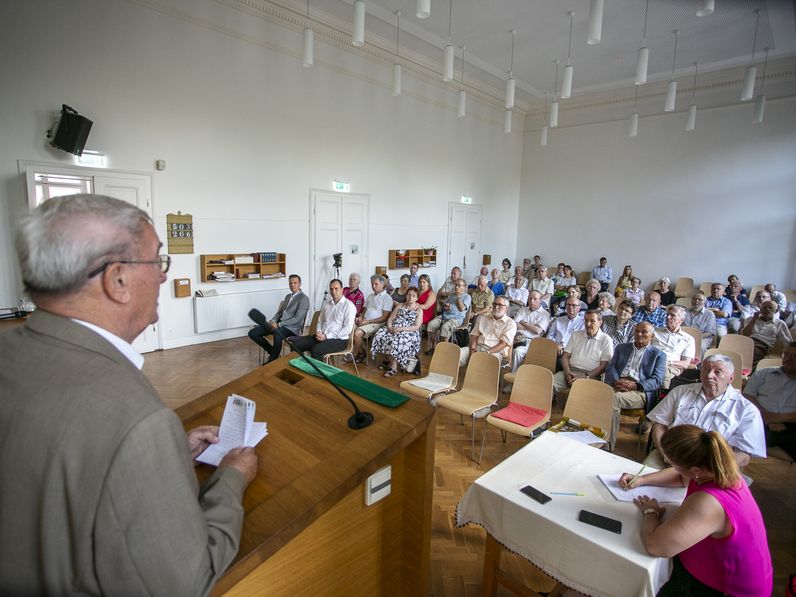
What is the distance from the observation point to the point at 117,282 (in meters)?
0.87

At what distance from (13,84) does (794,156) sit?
1347 centimetres

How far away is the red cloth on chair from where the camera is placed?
11.6 ft

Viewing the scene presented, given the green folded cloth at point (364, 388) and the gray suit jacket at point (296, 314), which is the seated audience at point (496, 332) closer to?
the gray suit jacket at point (296, 314)

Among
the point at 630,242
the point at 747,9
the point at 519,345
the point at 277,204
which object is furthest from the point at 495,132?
the point at 519,345

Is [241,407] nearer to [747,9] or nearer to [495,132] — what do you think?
[747,9]

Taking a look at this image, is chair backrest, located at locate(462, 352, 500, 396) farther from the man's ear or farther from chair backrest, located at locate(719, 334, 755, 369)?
the man's ear

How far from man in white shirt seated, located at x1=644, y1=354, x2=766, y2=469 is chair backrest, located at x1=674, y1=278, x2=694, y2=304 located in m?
8.23

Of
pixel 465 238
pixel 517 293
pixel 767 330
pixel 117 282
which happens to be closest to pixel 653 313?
pixel 767 330

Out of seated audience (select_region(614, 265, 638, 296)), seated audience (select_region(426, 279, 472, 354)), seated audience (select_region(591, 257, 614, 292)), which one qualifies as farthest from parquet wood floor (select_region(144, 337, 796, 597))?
seated audience (select_region(591, 257, 614, 292))

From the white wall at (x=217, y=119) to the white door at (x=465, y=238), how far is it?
47.2 inches

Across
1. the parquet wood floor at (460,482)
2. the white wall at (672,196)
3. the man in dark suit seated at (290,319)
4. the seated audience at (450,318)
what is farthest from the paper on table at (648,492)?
the white wall at (672,196)

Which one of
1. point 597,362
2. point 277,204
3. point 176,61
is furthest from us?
point 277,204

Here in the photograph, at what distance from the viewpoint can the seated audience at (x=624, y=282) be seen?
31.8 feet

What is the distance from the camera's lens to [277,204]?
305 inches
